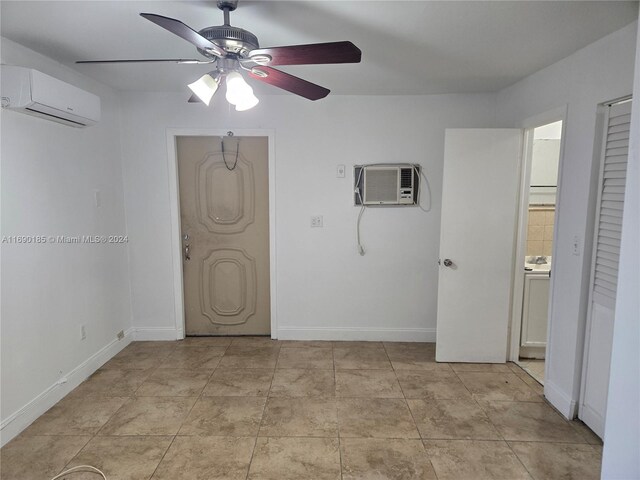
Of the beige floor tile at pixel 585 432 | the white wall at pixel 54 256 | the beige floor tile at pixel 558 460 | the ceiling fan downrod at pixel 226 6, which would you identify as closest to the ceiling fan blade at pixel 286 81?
the ceiling fan downrod at pixel 226 6

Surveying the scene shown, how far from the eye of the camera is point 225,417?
2432 millimetres

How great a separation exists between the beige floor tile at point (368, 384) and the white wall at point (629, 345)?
1.62 meters

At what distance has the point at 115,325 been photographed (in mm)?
3369

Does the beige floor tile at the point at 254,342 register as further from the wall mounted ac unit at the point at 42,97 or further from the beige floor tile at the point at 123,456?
→ the wall mounted ac unit at the point at 42,97

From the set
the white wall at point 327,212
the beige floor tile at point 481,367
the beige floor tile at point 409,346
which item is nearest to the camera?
the beige floor tile at point 481,367

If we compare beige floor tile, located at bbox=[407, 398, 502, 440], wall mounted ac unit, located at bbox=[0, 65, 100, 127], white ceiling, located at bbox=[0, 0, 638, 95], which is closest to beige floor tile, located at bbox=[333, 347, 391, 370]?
beige floor tile, located at bbox=[407, 398, 502, 440]

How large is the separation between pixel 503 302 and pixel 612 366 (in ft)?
6.55

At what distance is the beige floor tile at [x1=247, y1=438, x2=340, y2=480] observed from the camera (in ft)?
6.36

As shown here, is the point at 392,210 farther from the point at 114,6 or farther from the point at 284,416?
the point at 114,6

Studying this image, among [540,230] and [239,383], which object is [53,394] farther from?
[540,230]

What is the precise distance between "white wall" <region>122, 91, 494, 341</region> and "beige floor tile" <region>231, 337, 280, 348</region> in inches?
5.3

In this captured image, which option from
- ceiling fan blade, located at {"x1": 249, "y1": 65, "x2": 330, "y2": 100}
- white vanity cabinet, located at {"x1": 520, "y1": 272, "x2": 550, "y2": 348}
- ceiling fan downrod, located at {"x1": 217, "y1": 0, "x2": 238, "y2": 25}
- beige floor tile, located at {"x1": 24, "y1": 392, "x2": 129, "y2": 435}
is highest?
ceiling fan downrod, located at {"x1": 217, "y1": 0, "x2": 238, "y2": 25}

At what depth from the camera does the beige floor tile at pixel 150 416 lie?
2.30 metres

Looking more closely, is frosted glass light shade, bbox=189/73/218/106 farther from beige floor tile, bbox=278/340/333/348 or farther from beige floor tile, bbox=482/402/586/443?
beige floor tile, bbox=482/402/586/443
